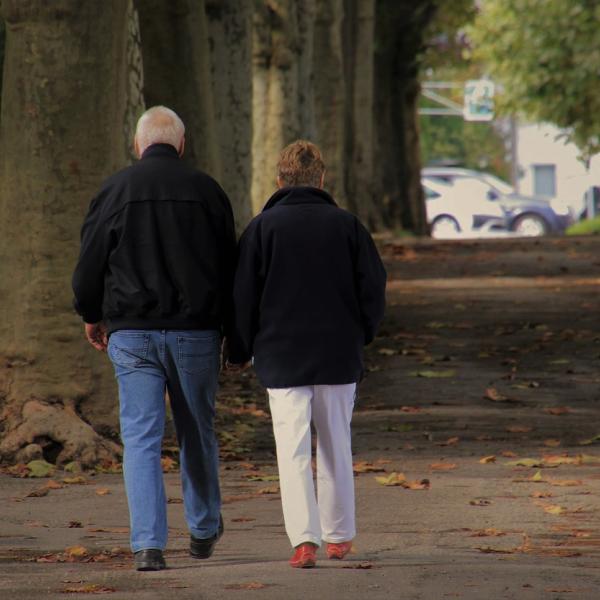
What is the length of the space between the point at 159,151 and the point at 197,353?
0.86 m

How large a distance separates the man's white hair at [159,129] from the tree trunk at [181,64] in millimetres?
6845

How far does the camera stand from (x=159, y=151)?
294 inches

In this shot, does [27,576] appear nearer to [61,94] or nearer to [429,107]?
[61,94]

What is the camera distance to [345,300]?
24.2 ft

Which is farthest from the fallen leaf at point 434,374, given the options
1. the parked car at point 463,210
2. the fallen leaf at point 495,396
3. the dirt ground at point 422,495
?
the parked car at point 463,210

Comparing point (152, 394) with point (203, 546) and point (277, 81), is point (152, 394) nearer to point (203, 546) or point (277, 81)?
point (203, 546)

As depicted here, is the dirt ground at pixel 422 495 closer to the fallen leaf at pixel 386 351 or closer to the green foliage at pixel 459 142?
the fallen leaf at pixel 386 351

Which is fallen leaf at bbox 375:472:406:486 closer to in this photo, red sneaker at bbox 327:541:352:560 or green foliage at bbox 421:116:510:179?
red sneaker at bbox 327:541:352:560

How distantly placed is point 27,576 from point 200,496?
2.63 ft

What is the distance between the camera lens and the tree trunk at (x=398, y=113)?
36.1 meters

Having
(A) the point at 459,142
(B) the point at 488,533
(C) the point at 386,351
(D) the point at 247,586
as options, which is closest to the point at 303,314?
(D) the point at 247,586

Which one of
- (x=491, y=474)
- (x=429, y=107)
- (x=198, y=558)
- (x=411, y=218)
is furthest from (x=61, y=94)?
(x=429, y=107)

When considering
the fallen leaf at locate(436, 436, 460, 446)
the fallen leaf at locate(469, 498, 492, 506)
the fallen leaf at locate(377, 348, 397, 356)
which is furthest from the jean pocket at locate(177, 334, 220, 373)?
the fallen leaf at locate(377, 348, 397, 356)

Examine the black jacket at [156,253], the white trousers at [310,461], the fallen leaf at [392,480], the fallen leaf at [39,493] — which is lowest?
the fallen leaf at [392,480]
